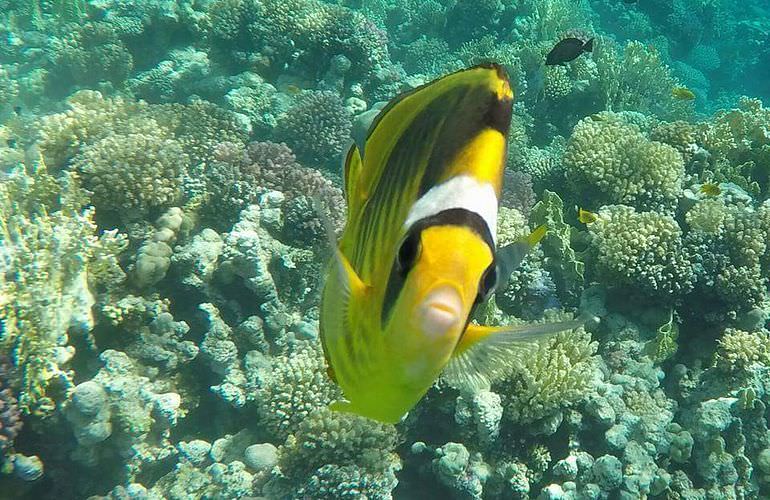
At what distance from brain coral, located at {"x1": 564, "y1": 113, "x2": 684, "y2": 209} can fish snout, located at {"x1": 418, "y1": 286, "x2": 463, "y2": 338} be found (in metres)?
6.19

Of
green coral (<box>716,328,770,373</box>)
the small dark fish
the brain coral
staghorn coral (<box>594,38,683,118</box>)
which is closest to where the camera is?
green coral (<box>716,328,770,373</box>)

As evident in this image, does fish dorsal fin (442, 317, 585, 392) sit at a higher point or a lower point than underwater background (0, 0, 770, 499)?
higher

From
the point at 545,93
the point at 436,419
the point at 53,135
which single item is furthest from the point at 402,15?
the point at 436,419

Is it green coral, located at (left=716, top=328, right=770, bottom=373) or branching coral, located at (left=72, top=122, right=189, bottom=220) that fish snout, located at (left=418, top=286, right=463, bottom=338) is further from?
green coral, located at (left=716, top=328, right=770, bottom=373)

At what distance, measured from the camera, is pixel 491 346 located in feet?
2.84

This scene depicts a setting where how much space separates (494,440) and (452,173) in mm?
3897

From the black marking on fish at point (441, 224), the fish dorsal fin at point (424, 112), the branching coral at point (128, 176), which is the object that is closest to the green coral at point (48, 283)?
the branching coral at point (128, 176)

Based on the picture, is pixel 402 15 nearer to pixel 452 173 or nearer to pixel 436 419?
pixel 436 419

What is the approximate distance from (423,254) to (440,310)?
8 centimetres

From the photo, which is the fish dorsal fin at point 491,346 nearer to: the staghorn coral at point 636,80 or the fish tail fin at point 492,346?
the fish tail fin at point 492,346

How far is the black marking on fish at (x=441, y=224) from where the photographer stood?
68 cm

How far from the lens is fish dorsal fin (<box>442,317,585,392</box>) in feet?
2.74

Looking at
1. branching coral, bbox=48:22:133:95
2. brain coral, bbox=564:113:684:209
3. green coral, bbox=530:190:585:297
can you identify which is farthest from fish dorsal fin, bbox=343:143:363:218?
branching coral, bbox=48:22:133:95

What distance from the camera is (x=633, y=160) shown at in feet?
20.5
